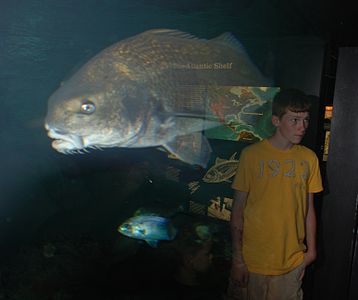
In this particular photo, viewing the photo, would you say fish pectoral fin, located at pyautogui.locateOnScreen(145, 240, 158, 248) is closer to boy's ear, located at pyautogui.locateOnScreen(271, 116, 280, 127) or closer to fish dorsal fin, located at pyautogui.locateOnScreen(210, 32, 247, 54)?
boy's ear, located at pyautogui.locateOnScreen(271, 116, 280, 127)

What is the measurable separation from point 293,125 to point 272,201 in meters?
0.47

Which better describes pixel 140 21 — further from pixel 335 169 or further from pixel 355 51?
pixel 335 169

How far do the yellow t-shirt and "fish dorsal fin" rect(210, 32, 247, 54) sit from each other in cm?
60

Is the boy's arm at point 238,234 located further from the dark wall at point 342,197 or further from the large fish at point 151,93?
the dark wall at point 342,197

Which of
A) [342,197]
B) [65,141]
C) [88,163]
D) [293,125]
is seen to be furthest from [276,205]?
[65,141]

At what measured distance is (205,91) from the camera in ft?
6.66

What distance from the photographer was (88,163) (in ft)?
6.61

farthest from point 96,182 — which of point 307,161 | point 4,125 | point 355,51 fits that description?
point 355,51

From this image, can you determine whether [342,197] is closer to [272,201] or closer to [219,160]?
[272,201]

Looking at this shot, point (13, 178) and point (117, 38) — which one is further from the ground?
point (117, 38)

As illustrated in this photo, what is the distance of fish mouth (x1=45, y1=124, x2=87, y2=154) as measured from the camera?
1636 millimetres

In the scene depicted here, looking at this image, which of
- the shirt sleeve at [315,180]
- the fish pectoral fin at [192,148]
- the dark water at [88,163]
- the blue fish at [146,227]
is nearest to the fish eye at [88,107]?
the dark water at [88,163]

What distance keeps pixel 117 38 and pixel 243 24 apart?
2.63ft

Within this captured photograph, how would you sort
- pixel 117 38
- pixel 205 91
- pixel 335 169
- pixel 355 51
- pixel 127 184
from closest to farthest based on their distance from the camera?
1. pixel 117 38
2. pixel 205 91
3. pixel 127 184
4. pixel 355 51
5. pixel 335 169
